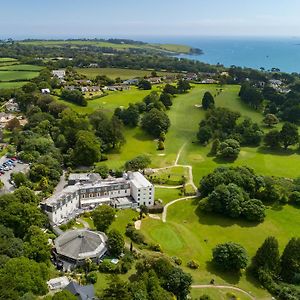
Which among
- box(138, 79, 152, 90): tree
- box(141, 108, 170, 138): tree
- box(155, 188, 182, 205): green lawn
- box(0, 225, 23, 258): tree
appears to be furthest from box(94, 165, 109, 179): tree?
box(138, 79, 152, 90): tree

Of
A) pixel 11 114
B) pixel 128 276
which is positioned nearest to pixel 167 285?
pixel 128 276

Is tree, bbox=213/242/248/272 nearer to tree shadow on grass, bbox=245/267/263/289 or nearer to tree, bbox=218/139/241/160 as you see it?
tree shadow on grass, bbox=245/267/263/289

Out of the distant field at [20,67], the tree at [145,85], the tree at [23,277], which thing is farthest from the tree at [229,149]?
the distant field at [20,67]

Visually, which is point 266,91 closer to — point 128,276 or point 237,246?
point 237,246

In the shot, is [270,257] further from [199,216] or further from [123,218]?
[123,218]

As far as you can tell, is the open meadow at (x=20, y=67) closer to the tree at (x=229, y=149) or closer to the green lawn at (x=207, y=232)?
the tree at (x=229, y=149)

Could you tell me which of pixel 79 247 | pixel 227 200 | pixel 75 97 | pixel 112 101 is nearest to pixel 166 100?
pixel 112 101
